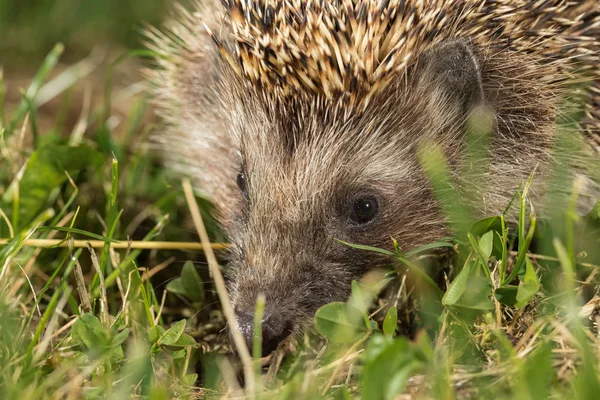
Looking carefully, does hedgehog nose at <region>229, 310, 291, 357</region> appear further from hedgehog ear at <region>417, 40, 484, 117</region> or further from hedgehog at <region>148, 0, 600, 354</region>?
hedgehog ear at <region>417, 40, 484, 117</region>

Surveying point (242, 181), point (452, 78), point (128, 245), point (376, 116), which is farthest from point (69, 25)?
point (452, 78)

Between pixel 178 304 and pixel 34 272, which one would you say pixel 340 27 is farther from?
pixel 34 272

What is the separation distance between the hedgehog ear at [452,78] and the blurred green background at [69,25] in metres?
2.11

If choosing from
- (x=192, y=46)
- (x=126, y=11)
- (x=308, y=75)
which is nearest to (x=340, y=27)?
(x=308, y=75)

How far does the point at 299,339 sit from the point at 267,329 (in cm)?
12

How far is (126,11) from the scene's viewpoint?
4.10m

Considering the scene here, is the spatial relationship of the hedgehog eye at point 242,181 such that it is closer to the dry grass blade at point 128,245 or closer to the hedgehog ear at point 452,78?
the dry grass blade at point 128,245

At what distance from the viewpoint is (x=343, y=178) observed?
1.98 m

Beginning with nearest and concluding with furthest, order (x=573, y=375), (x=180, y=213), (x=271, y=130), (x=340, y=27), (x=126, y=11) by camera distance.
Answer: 1. (x=573, y=375)
2. (x=340, y=27)
3. (x=271, y=130)
4. (x=180, y=213)
5. (x=126, y=11)

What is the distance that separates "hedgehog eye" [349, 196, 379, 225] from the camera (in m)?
1.96

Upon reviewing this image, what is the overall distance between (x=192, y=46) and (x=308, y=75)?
766mm

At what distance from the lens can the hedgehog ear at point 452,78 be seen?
1904mm

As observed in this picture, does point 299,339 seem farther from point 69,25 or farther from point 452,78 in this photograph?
point 69,25

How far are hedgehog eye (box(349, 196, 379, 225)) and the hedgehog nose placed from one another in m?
0.34
